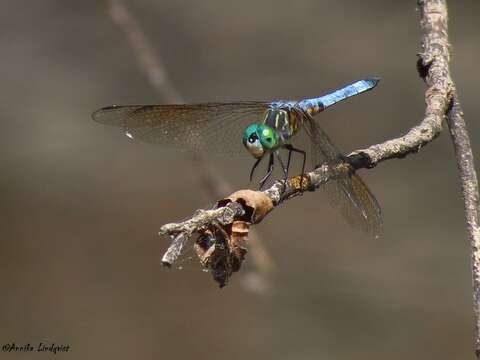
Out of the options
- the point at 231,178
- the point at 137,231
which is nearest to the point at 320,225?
the point at 231,178

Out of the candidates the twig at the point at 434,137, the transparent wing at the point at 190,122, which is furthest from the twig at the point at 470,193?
the transparent wing at the point at 190,122

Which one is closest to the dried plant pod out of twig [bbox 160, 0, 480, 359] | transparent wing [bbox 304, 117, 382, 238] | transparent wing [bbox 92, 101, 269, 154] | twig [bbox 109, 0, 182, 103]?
twig [bbox 160, 0, 480, 359]

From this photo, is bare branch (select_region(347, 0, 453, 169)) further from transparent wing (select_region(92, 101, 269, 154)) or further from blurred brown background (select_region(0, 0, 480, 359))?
blurred brown background (select_region(0, 0, 480, 359))

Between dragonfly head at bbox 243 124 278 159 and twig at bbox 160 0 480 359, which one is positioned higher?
dragonfly head at bbox 243 124 278 159

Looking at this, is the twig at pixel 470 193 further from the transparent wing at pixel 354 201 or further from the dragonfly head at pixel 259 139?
the dragonfly head at pixel 259 139

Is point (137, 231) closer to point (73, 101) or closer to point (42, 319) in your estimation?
point (42, 319)
